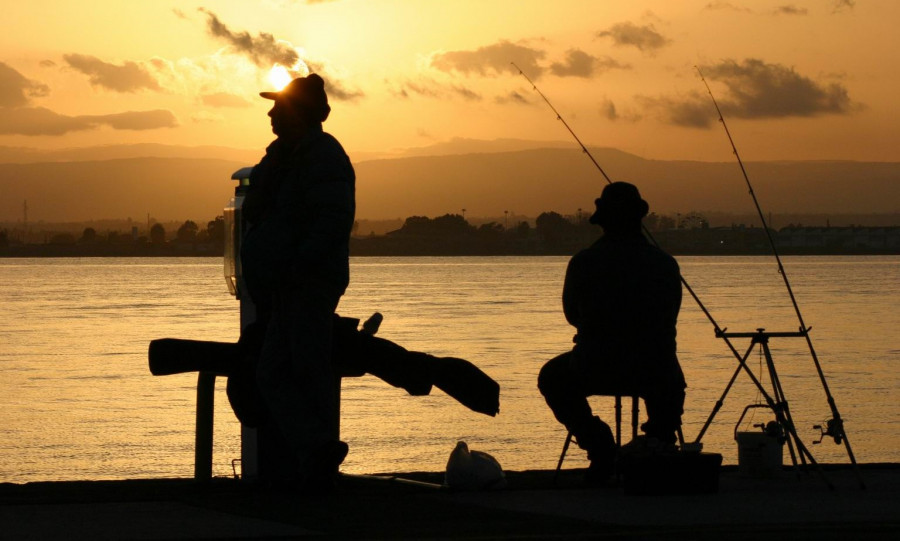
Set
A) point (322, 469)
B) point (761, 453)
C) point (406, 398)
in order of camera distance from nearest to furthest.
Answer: point (322, 469), point (761, 453), point (406, 398)

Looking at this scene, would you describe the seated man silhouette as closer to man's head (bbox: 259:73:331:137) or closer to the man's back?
the man's back

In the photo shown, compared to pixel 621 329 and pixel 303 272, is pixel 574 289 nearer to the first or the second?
pixel 621 329

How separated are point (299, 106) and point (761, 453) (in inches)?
102

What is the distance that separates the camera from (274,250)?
20.0 ft

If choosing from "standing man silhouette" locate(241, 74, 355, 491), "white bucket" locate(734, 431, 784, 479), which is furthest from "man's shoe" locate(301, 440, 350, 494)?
"white bucket" locate(734, 431, 784, 479)

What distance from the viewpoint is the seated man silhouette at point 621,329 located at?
6496 millimetres

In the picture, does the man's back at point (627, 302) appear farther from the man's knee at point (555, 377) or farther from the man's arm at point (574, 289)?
the man's knee at point (555, 377)

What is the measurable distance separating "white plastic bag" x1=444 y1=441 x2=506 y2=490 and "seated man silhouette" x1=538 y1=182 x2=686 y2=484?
53 cm

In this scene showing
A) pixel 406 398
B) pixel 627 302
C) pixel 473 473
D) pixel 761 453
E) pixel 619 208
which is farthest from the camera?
pixel 406 398

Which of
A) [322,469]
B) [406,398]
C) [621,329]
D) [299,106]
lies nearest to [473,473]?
[322,469]

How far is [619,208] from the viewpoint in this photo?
6.67 meters

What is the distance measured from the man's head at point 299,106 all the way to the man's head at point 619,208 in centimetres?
132

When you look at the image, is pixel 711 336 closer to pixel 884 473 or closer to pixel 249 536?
pixel 884 473

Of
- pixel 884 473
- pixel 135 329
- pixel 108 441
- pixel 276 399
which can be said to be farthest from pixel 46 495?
pixel 135 329
